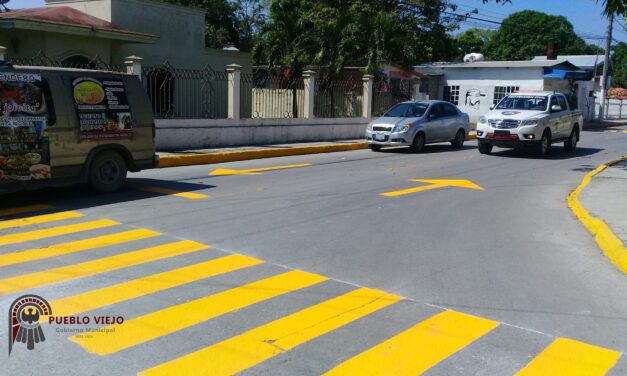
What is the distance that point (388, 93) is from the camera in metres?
27.2

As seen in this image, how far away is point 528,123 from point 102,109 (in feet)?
40.6

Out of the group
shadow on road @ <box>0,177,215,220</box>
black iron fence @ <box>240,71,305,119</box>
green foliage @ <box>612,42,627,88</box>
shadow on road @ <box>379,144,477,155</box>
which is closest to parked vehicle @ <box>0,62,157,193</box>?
shadow on road @ <box>0,177,215,220</box>

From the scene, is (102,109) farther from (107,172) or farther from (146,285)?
(146,285)

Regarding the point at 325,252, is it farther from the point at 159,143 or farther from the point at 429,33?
the point at 429,33

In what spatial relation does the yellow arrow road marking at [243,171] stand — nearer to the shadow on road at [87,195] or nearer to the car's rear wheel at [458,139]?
the shadow on road at [87,195]

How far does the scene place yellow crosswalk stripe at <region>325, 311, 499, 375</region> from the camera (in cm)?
424

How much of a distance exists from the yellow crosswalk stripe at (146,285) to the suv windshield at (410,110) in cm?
1382

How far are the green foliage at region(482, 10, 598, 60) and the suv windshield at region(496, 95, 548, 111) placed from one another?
1949 inches

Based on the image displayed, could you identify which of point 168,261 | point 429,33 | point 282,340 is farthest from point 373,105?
point 282,340

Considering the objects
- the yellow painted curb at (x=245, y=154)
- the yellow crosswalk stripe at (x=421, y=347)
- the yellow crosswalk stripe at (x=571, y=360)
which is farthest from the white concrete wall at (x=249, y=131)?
the yellow crosswalk stripe at (x=571, y=360)

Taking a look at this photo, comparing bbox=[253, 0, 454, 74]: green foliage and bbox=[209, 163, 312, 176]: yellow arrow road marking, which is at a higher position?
bbox=[253, 0, 454, 74]: green foliage

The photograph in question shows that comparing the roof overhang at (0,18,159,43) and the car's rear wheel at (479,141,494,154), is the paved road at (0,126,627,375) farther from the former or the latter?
the roof overhang at (0,18,159,43)

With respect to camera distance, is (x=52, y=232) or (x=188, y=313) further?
(x=52, y=232)

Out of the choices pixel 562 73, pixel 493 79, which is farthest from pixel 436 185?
pixel 493 79
